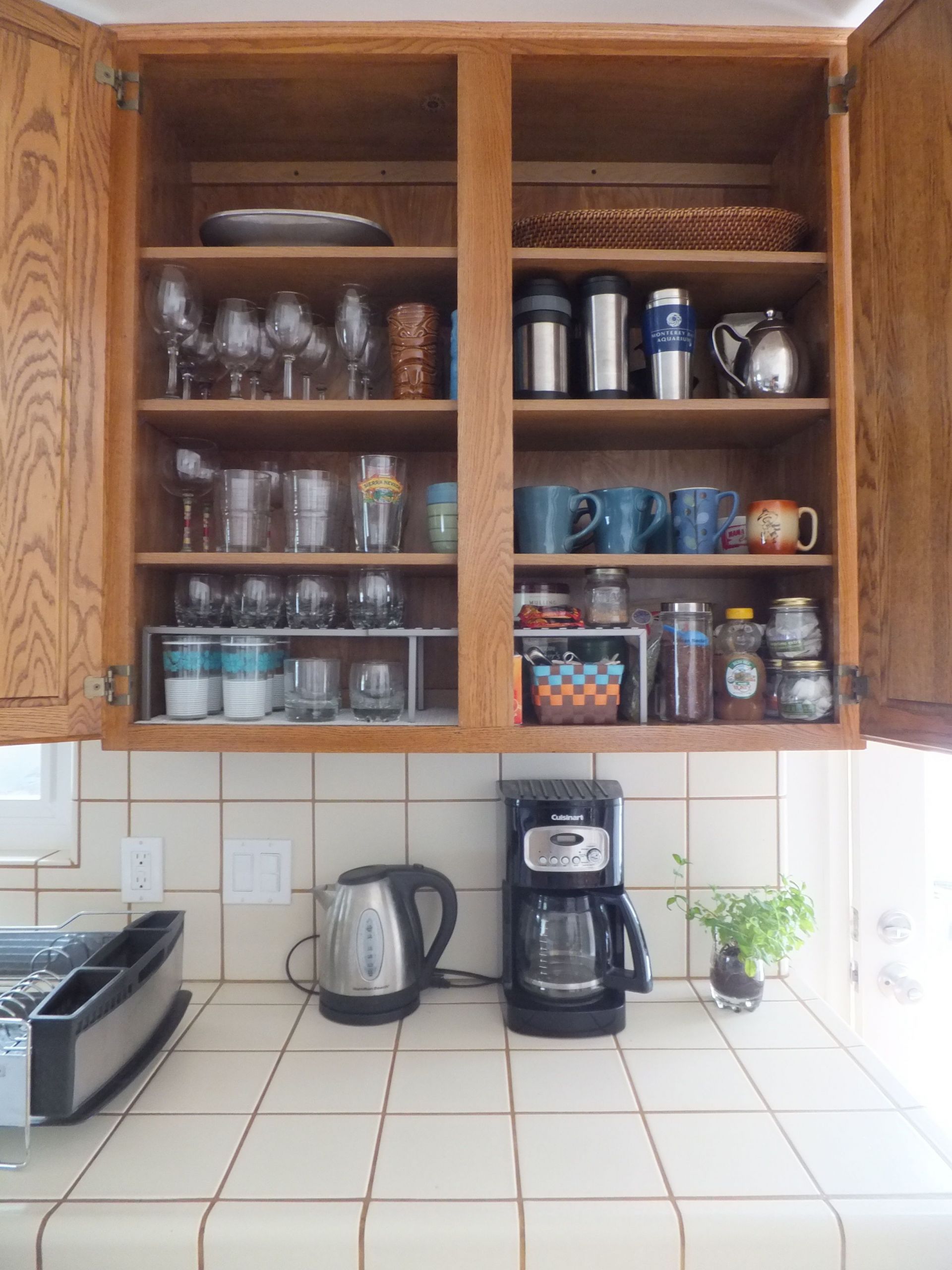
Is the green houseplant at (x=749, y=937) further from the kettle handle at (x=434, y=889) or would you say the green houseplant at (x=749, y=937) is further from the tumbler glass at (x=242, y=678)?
the tumbler glass at (x=242, y=678)

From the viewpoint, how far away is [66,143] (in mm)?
1011

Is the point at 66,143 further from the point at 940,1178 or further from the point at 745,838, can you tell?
the point at 940,1178

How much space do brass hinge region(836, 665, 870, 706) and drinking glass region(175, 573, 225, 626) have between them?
0.88 m

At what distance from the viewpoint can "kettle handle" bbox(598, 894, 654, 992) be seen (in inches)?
42.2

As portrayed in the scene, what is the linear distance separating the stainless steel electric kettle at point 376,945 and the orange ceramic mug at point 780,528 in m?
0.68

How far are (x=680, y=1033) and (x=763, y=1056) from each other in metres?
0.11

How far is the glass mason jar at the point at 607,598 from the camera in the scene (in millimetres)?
1104

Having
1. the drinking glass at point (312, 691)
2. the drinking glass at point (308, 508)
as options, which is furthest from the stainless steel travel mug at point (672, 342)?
the drinking glass at point (312, 691)

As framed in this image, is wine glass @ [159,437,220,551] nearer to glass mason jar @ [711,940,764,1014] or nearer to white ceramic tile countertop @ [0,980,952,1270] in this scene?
white ceramic tile countertop @ [0,980,952,1270]

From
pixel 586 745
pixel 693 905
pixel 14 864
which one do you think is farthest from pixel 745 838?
pixel 14 864

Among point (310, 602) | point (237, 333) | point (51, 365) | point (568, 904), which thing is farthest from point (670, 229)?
point (568, 904)

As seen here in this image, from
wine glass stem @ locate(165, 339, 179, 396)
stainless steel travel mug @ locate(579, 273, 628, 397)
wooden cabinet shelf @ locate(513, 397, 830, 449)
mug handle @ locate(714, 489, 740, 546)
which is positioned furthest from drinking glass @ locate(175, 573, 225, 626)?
mug handle @ locate(714, 489, 740, 546)

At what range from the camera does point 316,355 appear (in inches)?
46.7

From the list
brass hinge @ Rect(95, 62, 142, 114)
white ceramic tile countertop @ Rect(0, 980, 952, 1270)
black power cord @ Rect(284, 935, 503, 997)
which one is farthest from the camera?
black power cord @ Rect(284, 935, 503, 997)
